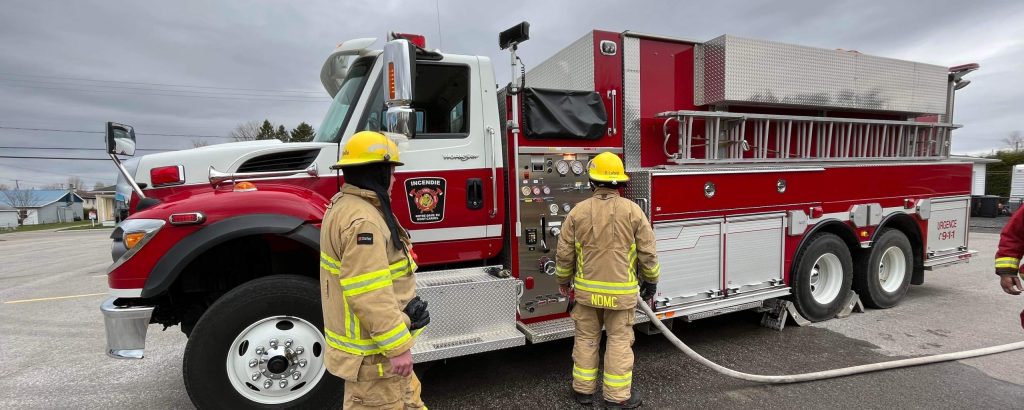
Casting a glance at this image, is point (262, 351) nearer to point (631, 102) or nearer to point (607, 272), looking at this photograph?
point (607, 272)

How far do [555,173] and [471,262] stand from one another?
99 cm

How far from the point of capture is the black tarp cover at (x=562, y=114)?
3.81 meters

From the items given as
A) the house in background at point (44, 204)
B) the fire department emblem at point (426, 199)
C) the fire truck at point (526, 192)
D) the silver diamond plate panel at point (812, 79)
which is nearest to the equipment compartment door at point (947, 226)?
the fire truck at point (526, 192)

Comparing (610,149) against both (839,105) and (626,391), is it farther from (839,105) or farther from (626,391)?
(839,105)

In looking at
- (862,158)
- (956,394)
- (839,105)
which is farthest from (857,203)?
(956,394)

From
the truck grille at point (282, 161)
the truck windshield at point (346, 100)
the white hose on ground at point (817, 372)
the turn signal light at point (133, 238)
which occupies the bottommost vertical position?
the white hose on ground at point (817, 372)

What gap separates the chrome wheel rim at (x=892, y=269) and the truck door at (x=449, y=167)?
207 inches

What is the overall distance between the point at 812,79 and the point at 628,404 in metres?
3.87

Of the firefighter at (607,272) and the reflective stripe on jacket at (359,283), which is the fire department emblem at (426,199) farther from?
the reflective stripe on jacket at (359,283)

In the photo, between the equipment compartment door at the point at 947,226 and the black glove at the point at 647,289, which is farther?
the equipment compartment door at the point at 947,226

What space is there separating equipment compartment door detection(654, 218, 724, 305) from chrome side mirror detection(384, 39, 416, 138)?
7.70ft

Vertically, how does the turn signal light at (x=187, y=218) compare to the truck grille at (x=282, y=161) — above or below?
below

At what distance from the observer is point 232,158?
10.8ft

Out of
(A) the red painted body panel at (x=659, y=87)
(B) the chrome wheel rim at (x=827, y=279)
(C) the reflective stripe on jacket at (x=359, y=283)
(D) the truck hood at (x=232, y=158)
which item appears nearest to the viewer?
(C) the reflective stripe on jacket at (x=359, y=283)
